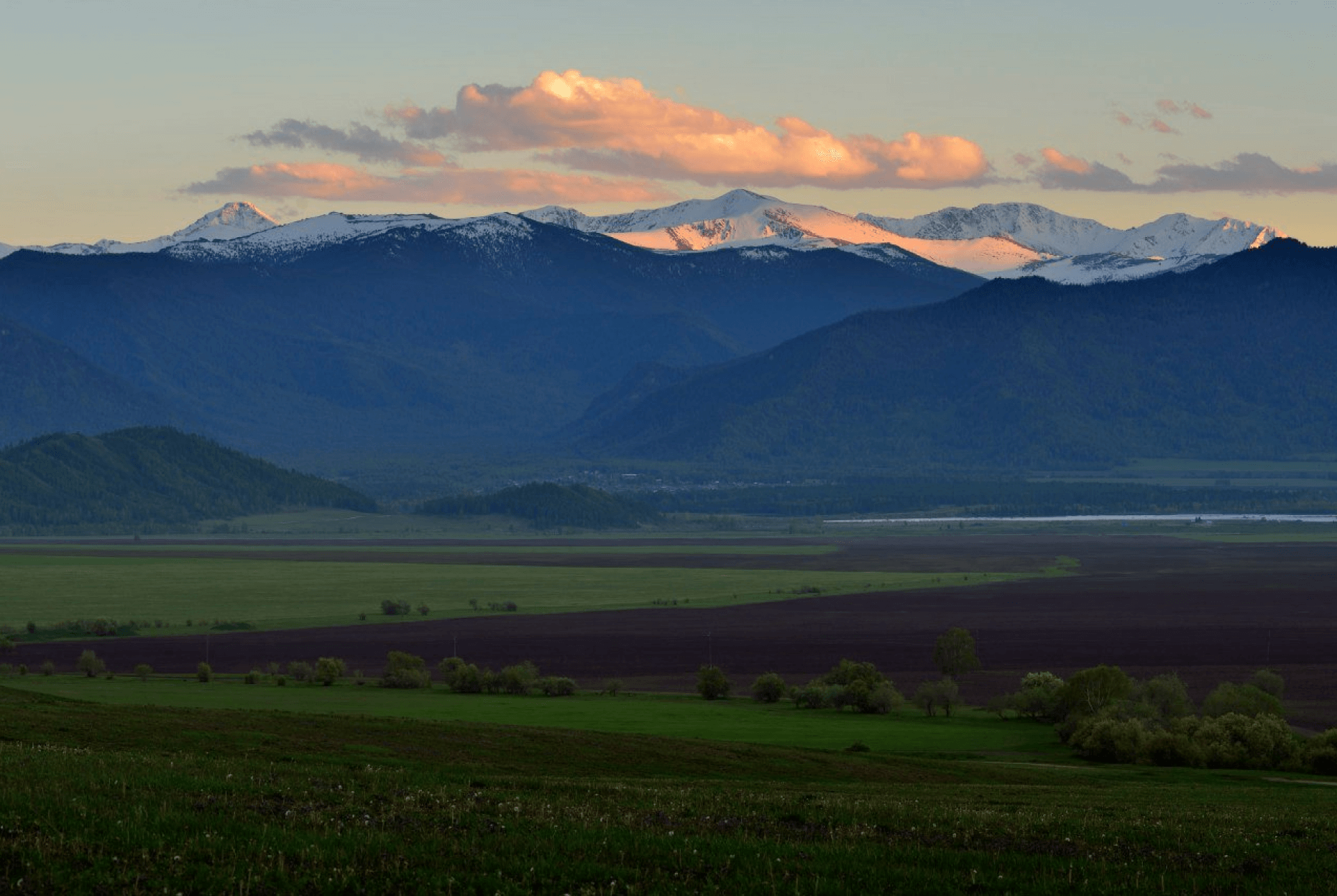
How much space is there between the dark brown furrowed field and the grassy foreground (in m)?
59.4

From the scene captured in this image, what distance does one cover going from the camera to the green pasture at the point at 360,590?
148500 mm

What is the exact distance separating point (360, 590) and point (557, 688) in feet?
279

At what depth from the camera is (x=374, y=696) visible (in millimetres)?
86312

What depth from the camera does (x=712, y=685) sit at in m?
91.2

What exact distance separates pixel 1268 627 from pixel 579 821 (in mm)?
118848

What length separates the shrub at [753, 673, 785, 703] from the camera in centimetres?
9094

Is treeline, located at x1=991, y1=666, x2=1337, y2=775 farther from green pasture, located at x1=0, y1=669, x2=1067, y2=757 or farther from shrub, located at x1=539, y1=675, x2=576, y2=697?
shrub, located at x1=539, y1=675, x2=576, y2=697

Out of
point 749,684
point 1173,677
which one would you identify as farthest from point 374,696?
point 1173,677

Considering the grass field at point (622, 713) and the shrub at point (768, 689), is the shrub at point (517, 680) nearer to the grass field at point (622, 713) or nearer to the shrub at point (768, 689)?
the grass field at point (622, 713)

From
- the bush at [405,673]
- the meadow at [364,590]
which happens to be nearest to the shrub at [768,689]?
the bush at [405,673]

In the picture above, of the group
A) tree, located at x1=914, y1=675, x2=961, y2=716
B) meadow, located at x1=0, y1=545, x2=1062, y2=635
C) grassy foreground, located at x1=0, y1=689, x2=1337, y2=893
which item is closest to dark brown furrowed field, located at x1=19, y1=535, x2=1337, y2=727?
meadow, located at x1=0, y1=545, x2=1062, y2=635

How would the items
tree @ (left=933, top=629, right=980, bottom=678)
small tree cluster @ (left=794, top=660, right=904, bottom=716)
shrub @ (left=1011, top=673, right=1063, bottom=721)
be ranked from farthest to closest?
tree @ (left=933, top=629, right=980, bottom=678) → small tree cluster @ (left=794, top=660, right=904, bottom=716) → shrub @ (left=1011, top=673, right=1063, bottom=721)

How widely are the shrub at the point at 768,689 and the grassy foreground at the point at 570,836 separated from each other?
52.7 meters

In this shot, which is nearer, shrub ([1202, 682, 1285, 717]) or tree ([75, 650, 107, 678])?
shrub ([1202, 682, 1285, 717])
